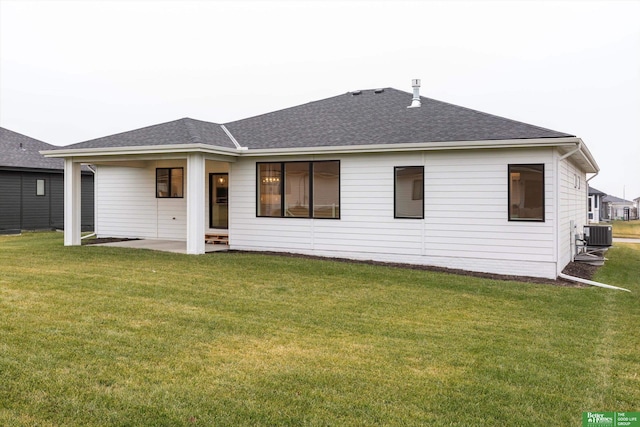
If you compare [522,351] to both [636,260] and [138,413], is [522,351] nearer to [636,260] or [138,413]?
[138,413]

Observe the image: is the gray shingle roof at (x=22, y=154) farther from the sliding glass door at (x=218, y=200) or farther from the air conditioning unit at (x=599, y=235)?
the air conditioning unit at (x=599, y=235)

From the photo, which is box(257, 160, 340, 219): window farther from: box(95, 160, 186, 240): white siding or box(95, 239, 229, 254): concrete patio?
box(95, 160, 186, 240): white siding

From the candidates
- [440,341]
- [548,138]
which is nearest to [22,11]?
[548,138]

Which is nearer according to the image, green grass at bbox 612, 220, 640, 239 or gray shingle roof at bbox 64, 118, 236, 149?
gray shingle roof at bbox 64, 118, 236, 149

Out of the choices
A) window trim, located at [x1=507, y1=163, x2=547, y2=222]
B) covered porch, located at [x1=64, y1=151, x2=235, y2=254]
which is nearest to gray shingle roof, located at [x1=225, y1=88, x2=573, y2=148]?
window trim, located at [x1=507, y1=163, x2=547, y2=222]

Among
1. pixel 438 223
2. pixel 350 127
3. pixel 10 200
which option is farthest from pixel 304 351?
pixel 10 200

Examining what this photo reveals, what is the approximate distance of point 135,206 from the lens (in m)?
15.8

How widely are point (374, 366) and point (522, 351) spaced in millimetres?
→ 1718

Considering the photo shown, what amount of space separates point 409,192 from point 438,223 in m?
0.96

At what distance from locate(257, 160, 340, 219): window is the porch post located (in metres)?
1.60

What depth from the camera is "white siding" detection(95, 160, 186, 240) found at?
1520 cm

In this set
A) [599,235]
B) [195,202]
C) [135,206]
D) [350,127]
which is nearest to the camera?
[195,202]

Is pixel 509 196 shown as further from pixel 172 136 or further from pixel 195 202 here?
pixel 172 136

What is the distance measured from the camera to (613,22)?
66.8ft
